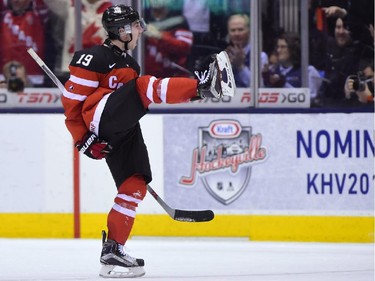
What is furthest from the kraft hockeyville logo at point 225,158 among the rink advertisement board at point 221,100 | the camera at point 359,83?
the camera at point 359,83

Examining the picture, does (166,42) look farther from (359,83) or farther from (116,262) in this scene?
(116,262)

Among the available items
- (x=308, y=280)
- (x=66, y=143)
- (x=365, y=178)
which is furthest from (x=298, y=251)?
(x=66, y=143)

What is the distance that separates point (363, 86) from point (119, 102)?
1994mm

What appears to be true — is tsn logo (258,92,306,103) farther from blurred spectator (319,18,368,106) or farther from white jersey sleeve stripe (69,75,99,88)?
white jersey sleeve stripe (69,75,99,88)

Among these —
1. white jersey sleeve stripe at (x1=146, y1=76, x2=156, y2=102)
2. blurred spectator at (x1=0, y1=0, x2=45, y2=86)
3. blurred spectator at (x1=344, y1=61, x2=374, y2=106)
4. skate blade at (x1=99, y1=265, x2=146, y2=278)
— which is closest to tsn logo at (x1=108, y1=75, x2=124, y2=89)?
white jersey sleeve stripe at (x1=146, y1=76, x2=156, y2=102)

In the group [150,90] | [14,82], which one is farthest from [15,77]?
[150,90]

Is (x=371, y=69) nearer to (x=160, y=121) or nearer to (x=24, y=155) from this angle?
(x=160, y=121)

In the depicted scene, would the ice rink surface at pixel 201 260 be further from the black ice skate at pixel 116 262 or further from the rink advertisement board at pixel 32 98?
the rink advertisement board at pixel 32 98

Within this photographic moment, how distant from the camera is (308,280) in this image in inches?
Result: 165

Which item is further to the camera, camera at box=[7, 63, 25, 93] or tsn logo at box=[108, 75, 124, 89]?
camera at box=[7, 63, 25, 93]

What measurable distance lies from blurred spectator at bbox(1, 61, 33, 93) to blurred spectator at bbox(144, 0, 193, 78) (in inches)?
27.3

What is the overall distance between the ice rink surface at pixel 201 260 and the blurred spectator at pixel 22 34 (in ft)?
3.31

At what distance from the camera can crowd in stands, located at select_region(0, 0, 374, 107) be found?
5645 millimetres

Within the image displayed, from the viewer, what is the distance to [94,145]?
13.6 ft
